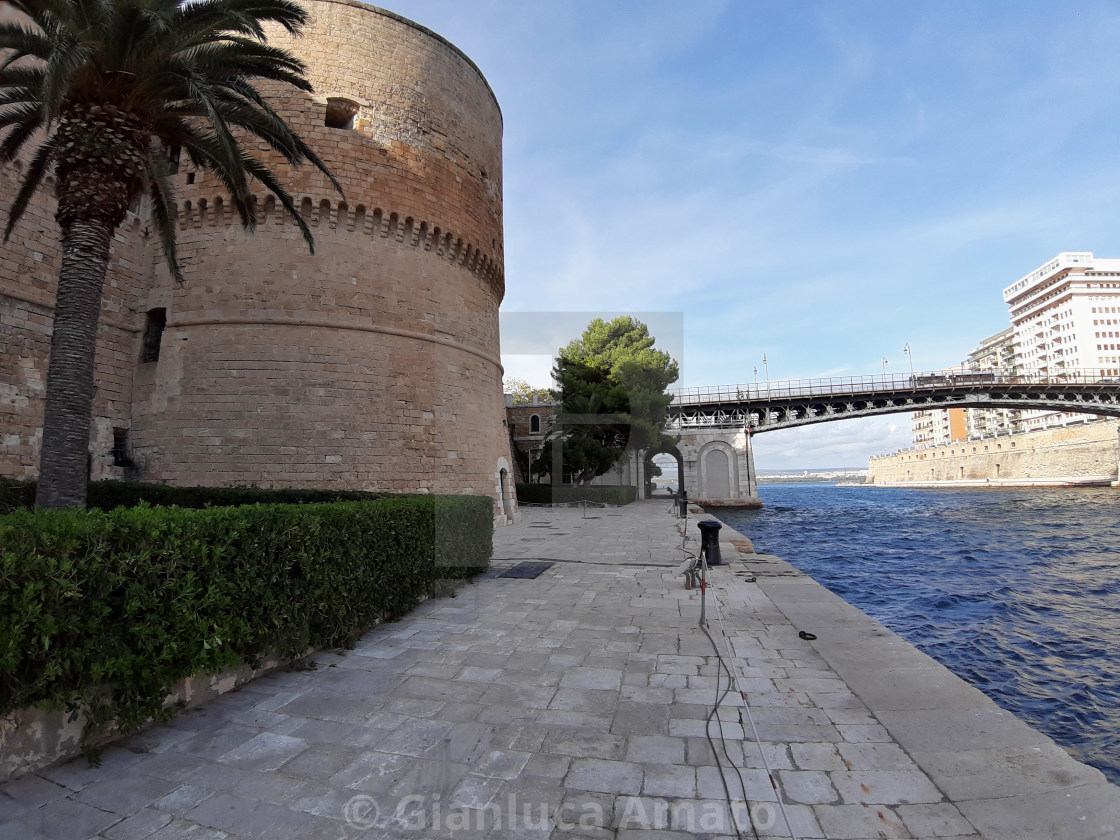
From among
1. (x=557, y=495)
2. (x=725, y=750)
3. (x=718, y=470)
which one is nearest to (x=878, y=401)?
(x=718, y=470)

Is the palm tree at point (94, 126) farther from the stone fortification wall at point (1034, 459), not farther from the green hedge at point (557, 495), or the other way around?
the stone fortification wall at point (1034, 459)

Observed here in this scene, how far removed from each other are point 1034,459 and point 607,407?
5483cm

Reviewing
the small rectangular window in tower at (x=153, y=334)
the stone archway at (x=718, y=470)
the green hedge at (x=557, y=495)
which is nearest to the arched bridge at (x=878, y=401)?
the stone archway at (x=718, y=470)

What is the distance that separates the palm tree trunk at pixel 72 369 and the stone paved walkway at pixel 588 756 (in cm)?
437

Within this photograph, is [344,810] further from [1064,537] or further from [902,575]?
[1064,537]

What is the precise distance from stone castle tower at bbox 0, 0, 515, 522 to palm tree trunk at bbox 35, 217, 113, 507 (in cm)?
569

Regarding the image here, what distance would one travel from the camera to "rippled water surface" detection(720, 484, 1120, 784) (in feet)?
17.7

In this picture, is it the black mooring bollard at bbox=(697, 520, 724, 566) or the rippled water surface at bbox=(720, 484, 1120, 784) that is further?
the black mooring bollard at bbox=(697, 520, 724, 566)

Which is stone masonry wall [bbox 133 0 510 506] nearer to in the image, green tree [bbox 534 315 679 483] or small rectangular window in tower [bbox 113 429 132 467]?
small rectangular window in tower [bbox 113 429 132 467]

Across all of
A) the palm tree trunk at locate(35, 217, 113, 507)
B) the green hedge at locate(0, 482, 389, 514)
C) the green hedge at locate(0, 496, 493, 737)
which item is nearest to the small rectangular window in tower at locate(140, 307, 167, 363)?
the green hedge at locate(0, 482, 389, 514)

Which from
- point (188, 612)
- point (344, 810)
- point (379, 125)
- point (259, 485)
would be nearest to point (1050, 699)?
point (344, 810)

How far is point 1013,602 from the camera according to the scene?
9711 mm

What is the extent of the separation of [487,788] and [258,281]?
1305 cm

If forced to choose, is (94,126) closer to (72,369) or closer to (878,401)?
(72,369)
